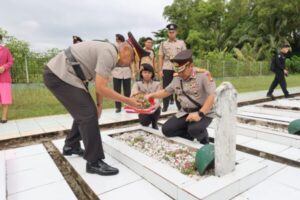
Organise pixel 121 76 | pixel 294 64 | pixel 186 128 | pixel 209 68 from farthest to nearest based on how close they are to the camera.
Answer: pixel 294 64 < pixel 209 68 < pixel 121 76 < pixel 186 128

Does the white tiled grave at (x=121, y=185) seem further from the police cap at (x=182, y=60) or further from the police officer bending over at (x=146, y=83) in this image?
the police officer bending over at (x=146, y=83)

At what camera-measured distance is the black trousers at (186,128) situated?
3428 millimetres

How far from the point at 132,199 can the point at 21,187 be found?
1164 millimetres

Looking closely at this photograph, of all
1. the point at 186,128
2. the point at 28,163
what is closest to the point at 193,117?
the point at 186,128

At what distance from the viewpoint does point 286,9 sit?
23.0 meters

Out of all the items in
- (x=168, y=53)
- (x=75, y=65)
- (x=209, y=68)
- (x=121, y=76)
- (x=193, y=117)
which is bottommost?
(x=193, y=117)

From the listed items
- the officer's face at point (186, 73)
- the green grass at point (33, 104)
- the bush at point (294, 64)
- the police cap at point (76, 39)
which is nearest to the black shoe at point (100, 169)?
the officer's face at point (186, 73)

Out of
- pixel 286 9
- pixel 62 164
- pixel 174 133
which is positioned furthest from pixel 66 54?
pixel 286 9

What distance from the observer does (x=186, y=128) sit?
3.78m

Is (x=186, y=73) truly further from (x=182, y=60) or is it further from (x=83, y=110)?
(x=83, y=110)

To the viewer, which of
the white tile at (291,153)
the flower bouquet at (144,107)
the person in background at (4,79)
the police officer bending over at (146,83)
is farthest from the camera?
the person in background at (4,79)

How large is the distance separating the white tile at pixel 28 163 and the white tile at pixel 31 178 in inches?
4.0

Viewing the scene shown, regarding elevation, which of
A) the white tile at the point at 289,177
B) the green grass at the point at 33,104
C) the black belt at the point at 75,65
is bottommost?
the white tile at the point at 289,177

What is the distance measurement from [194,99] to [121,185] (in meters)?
1.53
